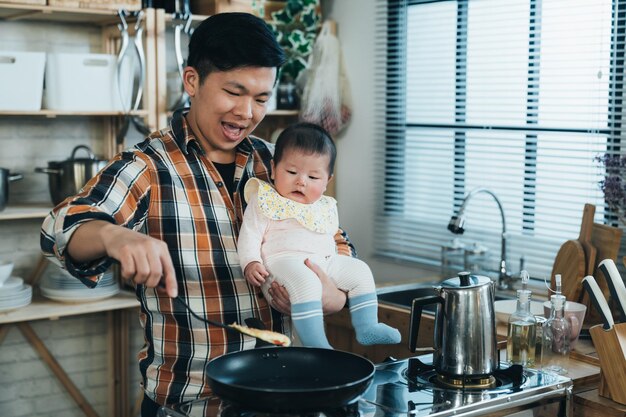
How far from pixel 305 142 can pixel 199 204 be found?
1.19 ft

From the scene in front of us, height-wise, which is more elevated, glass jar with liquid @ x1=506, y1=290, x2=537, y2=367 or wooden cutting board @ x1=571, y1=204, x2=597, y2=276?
wooden cutting board @ x1=571, y1=204, x2=597, y2=276

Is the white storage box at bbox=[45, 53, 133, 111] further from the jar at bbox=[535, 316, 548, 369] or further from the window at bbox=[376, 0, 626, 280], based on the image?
the jar at bbox=[535, 316, 548, 369]

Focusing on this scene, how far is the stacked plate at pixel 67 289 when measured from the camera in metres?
3.84

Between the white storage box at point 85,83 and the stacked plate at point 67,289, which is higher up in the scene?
the white storage box at point 85,83

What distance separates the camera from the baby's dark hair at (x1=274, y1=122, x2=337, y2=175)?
7.63 feet

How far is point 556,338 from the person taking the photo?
2.50 meters

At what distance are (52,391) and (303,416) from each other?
2890mm

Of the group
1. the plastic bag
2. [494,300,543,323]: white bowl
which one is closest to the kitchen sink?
[494,300,543,323]: white bowl

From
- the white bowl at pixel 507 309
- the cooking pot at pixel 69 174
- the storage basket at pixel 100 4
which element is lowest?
the white bowl at pixel 507 309

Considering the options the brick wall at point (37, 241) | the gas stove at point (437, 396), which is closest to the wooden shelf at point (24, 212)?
the brick wall at point (37, 241)

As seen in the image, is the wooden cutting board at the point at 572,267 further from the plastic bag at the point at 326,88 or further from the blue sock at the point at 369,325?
the plastic bag at the point at 326,88

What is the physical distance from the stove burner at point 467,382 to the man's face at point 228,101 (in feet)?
2.54

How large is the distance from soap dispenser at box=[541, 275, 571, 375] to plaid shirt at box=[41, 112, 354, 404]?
801 millimetres

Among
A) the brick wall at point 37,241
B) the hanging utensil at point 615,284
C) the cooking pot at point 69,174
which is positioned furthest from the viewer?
the brick wall at point 37,241
